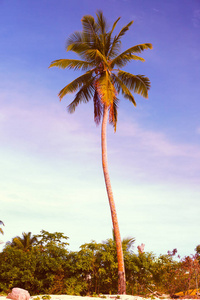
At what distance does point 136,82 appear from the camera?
19.1 m

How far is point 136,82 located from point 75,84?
356 cm

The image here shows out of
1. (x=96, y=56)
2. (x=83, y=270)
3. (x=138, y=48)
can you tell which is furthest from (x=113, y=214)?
(x=138, y=48)

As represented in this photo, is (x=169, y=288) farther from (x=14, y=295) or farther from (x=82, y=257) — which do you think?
(x=14, y=295)

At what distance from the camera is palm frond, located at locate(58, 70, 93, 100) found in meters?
18.4

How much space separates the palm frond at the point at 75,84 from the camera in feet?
60.5

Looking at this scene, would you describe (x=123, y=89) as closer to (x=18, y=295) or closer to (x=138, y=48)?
(x=138, y=48)

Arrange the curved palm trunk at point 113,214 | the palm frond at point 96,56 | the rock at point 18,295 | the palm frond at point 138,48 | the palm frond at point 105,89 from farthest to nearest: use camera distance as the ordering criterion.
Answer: the palm frond at point 138,48, the palm frond at point 96,56, the palm frond at point 105,89, the curved palm trunk at point 113,214, the rock at point 18,295

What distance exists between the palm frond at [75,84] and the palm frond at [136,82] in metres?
1.84

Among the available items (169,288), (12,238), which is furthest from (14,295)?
(12,238)

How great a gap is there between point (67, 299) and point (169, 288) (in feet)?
25.1

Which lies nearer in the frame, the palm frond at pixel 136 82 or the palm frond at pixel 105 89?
the palm frond at pixel 105 89

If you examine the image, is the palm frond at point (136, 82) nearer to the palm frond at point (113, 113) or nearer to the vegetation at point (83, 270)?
the palm frond at point (113, 113)

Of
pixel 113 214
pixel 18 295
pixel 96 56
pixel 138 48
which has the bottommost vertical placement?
pixel 18 295

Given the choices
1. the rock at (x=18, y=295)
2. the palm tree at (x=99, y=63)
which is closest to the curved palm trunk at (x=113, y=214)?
the palm tree at (x=99, y=63)
